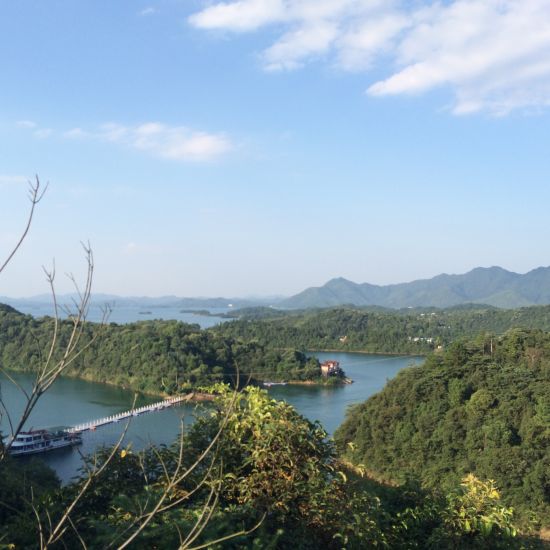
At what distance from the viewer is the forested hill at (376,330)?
3550 centimetres

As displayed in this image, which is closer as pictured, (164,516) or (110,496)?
(164,516)

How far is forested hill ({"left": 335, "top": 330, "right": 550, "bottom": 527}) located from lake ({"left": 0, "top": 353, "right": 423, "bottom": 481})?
2928mm

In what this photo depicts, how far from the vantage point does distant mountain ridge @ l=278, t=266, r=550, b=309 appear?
429ft

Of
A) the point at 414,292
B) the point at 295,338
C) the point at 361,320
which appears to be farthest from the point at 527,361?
the point at 414,292

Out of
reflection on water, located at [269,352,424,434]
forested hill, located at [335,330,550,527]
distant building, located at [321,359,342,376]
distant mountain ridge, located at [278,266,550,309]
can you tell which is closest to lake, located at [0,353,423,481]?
reflection on water, located at [269,352,424,434]

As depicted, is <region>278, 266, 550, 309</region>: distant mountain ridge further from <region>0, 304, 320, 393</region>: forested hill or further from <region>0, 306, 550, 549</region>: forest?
<region>0, 306, 550, 549</region>: forest

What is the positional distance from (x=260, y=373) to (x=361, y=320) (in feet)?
67.5

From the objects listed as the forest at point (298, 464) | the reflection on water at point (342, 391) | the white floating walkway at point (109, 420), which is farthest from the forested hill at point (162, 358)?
the white floating walkway at point (109, 420)

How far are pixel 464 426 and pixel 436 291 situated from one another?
5543 inches

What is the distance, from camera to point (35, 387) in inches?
37.9

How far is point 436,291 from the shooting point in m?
145

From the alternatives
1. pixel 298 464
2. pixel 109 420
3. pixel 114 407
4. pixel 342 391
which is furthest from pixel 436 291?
pixel 298 464

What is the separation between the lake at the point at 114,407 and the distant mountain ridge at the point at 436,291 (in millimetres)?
104620

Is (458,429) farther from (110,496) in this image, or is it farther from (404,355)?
(404,355)
